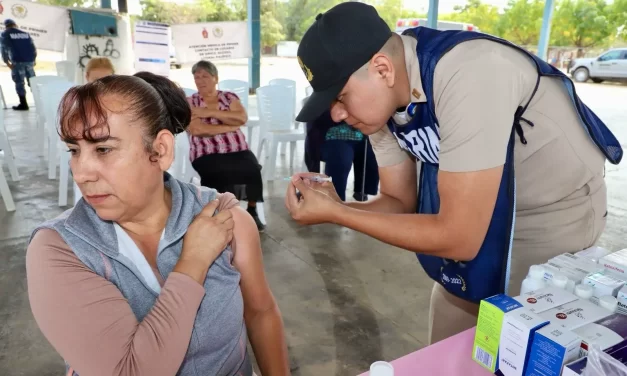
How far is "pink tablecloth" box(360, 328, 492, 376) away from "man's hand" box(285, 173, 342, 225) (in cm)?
39

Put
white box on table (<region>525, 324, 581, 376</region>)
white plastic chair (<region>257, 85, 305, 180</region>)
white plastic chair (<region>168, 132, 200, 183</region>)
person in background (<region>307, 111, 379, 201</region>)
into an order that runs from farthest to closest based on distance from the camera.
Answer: white plastic chair (<region>257, 85, 305, 180</region>) < person in background (<region>307, 111, 379, 201</region>) < white plastic chair (<region>168, 132, 200, 183</region>) < white box on table (<region>525, 324, 581, 376</region>)

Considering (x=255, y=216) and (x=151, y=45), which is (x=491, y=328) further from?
(x=151, y=45)

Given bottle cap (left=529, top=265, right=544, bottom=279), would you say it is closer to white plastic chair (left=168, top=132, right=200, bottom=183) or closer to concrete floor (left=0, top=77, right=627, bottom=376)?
concrete floor (left=0, top=77, right=627, bottom=376)

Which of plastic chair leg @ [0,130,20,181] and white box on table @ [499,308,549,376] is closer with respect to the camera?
white box on table @ [499,308,549,376]

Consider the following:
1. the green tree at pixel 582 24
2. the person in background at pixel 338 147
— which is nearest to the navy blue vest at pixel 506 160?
the person in background at pixel 338 147

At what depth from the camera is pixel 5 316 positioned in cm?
248

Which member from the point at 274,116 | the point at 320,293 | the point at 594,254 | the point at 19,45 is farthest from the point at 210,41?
the point at 594,254

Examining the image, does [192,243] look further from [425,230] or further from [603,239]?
[603,239]

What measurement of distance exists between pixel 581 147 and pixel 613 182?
5035mm

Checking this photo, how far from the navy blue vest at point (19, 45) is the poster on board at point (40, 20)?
0.60ft

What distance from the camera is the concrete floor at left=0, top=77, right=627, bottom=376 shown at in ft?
7.38

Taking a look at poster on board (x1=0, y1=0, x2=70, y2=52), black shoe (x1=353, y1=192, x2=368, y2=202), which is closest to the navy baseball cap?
black shoe (x1=353, y1=192, x2=368, y2=202)

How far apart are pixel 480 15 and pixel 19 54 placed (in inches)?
882

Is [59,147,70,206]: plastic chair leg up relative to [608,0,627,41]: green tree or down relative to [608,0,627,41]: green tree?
down
